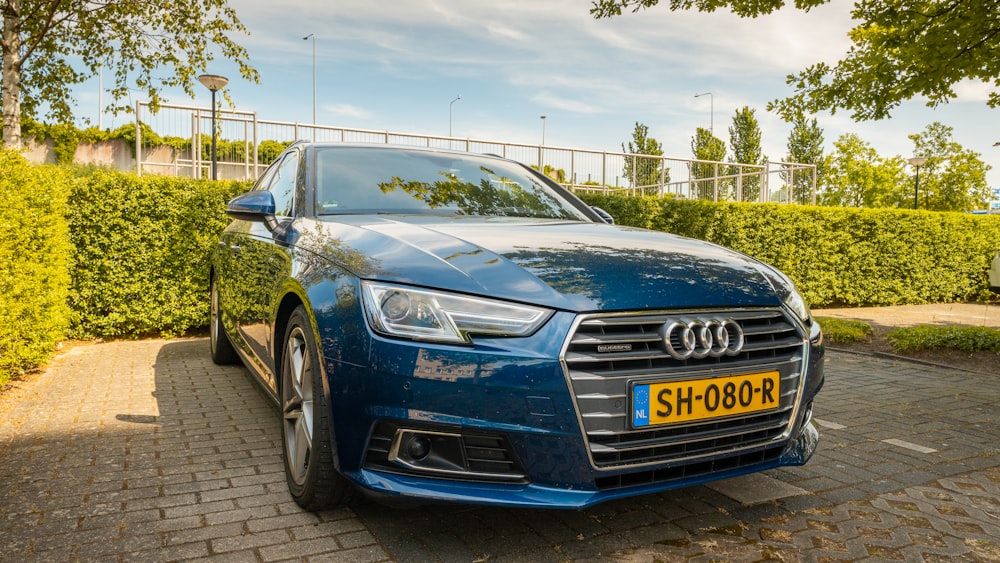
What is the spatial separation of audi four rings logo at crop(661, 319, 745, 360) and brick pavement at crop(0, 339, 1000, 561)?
0.76 m

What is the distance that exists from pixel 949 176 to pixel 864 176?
444 cm

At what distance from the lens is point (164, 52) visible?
13.1 meters

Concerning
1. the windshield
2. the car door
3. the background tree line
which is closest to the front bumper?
the car door

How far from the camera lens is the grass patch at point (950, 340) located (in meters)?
7.25

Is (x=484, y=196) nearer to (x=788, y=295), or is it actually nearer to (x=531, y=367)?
(x=788, y=295)

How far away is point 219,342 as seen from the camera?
19.8ft

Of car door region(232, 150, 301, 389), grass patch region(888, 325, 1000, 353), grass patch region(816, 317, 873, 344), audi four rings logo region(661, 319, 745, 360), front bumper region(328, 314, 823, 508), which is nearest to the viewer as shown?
front bumper region(328, 314, 823, 508)

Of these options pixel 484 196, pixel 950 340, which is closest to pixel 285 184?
pixel 484 196

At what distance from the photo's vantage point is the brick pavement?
8.43 ft

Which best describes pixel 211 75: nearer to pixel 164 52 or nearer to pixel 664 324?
pixel 164 52

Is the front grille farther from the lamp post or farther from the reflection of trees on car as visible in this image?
the lamp post

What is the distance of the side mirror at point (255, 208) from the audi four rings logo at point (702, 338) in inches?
85.6

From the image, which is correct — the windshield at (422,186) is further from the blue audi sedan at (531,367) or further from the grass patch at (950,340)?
the grass patch at (950,340)

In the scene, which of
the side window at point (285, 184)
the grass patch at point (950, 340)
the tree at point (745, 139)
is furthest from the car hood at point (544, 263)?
the tree at point (745, 139)
